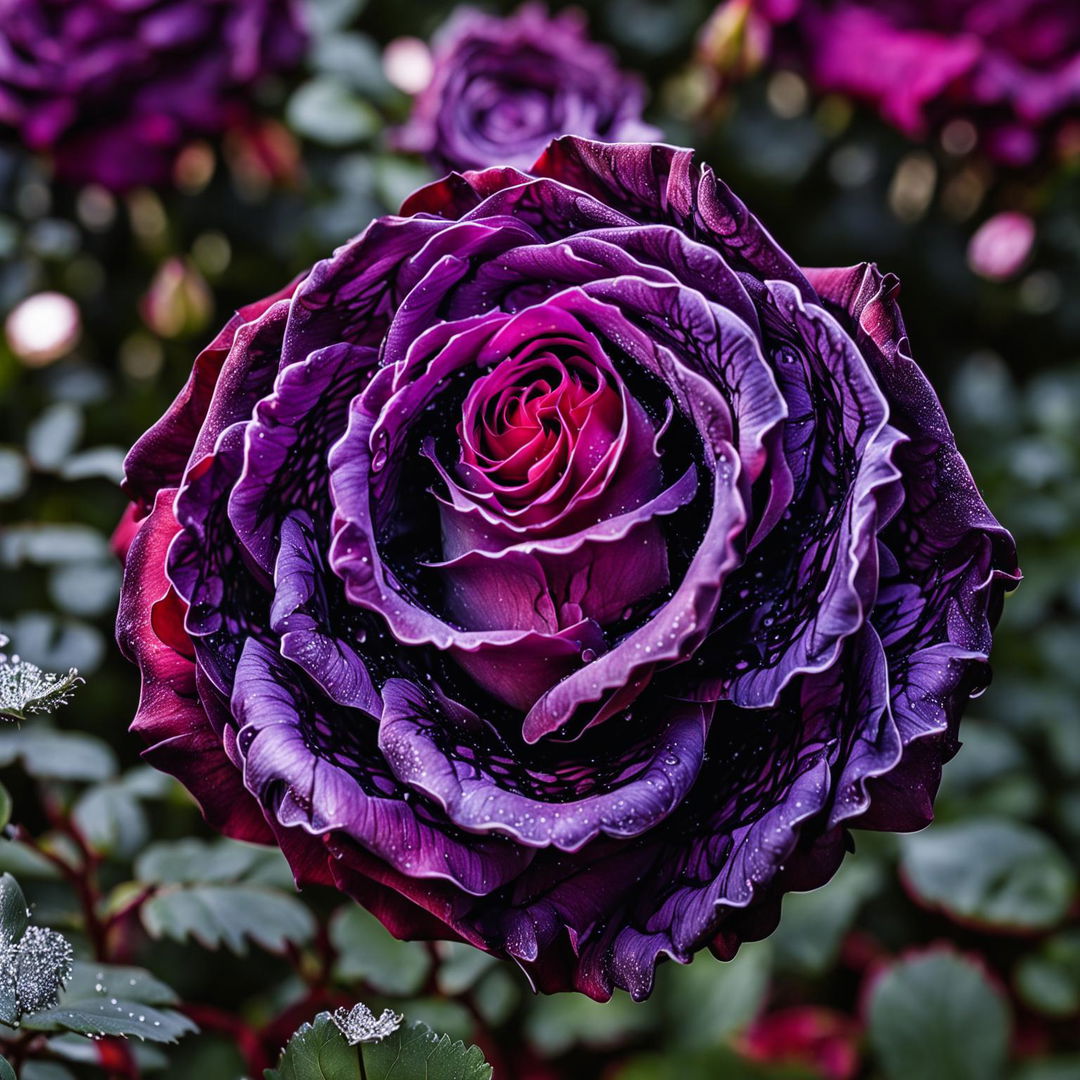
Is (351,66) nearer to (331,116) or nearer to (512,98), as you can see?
(331,116)

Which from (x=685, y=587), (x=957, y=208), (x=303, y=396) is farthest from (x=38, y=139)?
(x=957, y=208)

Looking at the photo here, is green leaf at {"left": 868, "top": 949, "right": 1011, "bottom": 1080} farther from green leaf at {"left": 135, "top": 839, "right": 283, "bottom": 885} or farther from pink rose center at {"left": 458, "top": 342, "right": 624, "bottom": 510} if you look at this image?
pink rose center at {"left": 458, "top": 342, "right": 624, "bottom": 510}

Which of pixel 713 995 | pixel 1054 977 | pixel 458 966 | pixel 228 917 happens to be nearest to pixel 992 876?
pixel 1054 977

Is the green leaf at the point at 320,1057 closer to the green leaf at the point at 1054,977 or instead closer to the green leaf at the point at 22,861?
the green leaf at the point at 22,861

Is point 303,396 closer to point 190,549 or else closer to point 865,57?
point 190,549

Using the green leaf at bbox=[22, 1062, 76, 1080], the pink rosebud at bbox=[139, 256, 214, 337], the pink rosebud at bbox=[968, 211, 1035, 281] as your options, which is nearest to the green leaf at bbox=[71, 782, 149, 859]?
the green leaf at bbox=[22, 1062, 76, 1080]

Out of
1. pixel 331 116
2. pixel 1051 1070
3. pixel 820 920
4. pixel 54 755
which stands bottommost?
pixel 1051 1070
